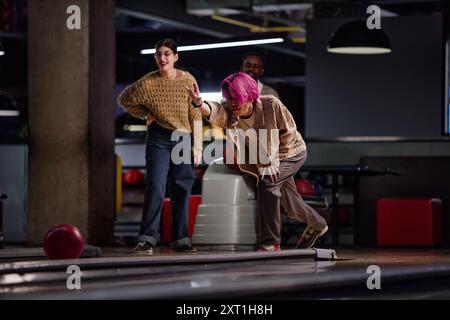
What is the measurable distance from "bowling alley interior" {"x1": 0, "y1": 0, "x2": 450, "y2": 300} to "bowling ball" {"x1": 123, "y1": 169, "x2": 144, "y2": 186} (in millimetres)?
20

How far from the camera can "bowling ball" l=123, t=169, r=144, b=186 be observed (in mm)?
15047

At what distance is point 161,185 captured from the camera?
9023 millimetres

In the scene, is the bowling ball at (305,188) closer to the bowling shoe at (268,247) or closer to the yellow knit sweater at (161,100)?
the yellow knit sweater at (161,100)

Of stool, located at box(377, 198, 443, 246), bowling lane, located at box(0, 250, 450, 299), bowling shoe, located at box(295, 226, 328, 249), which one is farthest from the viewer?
stool, located at box(377, 198, 443, 246)

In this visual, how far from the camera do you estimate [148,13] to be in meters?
18.5

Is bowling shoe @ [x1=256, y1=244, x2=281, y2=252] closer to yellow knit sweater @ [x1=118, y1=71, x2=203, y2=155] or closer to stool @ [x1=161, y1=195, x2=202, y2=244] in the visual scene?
yellow knit sweater @ [x1=118, y1=71, x2=203, y2=155]

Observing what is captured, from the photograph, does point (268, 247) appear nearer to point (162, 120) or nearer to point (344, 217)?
point (162, 120)

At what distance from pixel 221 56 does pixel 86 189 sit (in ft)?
33.0

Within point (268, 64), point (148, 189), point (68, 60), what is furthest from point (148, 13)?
point (148, 189)

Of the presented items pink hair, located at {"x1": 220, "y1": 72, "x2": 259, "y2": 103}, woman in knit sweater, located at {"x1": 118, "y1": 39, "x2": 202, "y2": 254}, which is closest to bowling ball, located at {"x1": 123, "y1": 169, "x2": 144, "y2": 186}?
woman in knit sweater, located at {"x1": 118, "y1": 39, "x2": 202, "y2": 254}

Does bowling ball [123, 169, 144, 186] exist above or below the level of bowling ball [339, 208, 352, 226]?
above

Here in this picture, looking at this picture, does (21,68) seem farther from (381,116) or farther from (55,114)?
(55,114)
